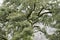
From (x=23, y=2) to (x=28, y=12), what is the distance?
30cm

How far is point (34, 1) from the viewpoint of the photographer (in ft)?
15.0

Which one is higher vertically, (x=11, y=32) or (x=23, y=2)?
(x=23, y=2)

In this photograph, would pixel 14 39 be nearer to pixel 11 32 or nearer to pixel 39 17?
pixel 11 32

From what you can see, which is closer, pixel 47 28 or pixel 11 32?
pixel 11 32

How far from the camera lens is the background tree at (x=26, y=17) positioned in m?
4.15

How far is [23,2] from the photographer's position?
472 cm

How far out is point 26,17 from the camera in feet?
14.9

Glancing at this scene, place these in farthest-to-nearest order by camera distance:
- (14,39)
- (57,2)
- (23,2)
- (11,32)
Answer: (57,2) → (23,2) → (11,32) → (14,39)

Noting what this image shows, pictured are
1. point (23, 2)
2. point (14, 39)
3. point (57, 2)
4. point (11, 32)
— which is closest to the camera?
point (14, 39)

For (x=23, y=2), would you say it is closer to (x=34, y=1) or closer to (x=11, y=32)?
(x=34, y=1)

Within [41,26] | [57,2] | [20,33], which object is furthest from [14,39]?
[57,2]

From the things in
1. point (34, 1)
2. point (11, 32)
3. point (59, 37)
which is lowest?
point (59, 37)

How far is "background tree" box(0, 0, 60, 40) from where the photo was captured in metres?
4.15

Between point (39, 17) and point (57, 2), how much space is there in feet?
2.30
